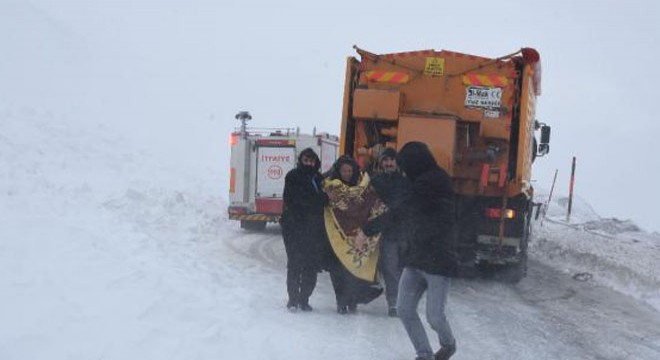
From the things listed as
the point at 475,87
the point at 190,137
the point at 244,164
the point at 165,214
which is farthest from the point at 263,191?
the point at 190,137

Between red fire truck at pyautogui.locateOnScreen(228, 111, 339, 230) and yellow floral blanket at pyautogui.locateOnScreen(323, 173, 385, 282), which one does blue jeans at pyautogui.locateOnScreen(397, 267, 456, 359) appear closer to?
yellow floral blanket at pyautogui.locateOnScreen(323, 173, 385, 282)

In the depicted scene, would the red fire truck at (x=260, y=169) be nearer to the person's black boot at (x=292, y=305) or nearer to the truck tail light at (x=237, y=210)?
the truck tail light at (x=237, y=210)

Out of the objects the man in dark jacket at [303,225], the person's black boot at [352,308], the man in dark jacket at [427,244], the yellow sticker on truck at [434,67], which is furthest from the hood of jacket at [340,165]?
the yellow sticker on truck at [434,67]

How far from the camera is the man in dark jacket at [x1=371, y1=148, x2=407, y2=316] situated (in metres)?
7.16

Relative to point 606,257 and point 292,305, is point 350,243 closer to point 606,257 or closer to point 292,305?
point 292,305

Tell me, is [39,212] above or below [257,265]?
above

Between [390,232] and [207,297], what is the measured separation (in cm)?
206

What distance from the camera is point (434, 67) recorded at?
411 inches

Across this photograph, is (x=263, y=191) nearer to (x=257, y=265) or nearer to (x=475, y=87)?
(x=257, y=265)

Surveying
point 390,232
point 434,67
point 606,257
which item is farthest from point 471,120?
point 606,257

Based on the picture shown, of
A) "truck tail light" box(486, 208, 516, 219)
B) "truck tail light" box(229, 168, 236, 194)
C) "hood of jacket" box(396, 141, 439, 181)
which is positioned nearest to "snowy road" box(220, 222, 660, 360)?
"truck tail light" box(486, 208, 516, 219)

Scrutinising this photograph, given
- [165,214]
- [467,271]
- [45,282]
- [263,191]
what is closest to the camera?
[45,282]

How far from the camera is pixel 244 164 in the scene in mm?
16141

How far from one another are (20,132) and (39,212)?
10.4m
